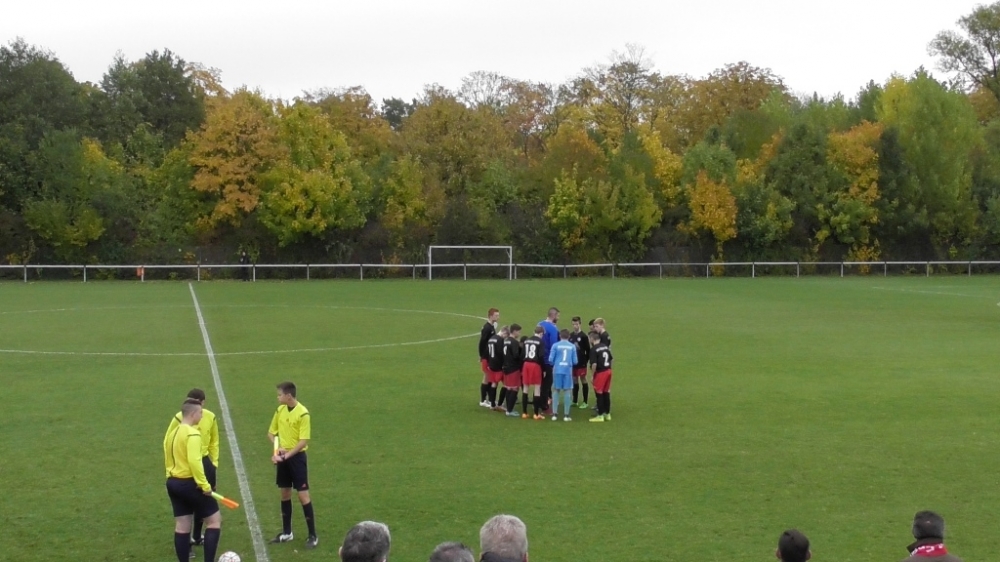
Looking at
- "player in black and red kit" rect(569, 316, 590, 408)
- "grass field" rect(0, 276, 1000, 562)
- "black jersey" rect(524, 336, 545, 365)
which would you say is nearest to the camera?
"grass field" rect(0, 276, 1000, 562)

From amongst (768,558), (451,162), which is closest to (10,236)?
(451,162)

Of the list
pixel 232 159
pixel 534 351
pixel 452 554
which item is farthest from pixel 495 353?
pixel 232 159

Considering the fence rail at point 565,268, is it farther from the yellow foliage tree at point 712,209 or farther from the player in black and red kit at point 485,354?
the player in black and red kit at point 485,354

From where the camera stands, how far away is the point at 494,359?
1828 cm

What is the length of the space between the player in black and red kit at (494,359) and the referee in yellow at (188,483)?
8.61 m

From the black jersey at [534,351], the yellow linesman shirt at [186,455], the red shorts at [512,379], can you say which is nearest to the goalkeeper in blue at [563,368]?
the black jersey at [534,351]

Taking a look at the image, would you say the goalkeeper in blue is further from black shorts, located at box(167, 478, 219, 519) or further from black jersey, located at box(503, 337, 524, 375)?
black shorts, located at box(167, 478, 219, 519)

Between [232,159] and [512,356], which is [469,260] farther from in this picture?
[512,356]

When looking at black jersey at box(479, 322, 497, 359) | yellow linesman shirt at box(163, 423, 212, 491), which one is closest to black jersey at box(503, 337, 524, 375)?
black jersey at box(479, 322, 497, 359)

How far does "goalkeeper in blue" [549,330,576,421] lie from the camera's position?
17453 mm

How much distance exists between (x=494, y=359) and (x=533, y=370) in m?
0.79

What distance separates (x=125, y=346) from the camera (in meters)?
28.1

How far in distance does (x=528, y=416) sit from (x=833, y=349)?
39.8 ft

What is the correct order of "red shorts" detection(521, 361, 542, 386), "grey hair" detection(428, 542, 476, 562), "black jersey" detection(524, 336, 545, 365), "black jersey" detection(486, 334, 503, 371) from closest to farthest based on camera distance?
"grey hair" detection(428, 542, 476, 562) < "black jersey" detection(524, 336, 545, 365) < "red shorts" detection(521, 361, 542, 386) < "black jersey" detection(486, 334, 503, 371)
